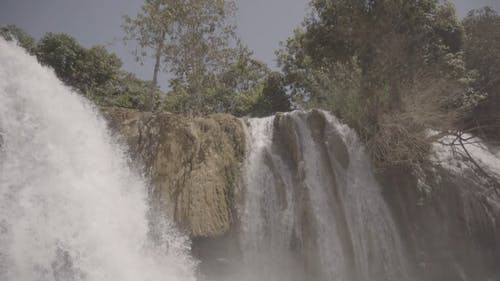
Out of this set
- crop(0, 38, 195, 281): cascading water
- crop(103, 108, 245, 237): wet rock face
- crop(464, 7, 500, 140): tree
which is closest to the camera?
crop(0, 38, 195, 281): cascading water

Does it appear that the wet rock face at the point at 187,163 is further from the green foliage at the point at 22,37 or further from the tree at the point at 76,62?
the green foliage at the point at 22,37

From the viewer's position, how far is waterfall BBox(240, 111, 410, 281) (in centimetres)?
770

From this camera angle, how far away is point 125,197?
22.4 feet

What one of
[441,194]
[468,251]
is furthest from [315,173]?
[468,251]

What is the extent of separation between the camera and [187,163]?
7.93 m

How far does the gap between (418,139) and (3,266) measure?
34.8 feet

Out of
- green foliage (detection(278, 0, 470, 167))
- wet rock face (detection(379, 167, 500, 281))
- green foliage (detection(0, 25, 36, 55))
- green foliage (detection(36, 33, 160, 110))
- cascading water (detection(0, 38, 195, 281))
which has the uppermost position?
green foliage (detection(0, 25, 36, 55))

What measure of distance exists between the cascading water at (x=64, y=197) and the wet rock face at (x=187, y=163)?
1.41 ft

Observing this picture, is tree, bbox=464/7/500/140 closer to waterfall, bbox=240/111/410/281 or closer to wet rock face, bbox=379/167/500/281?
wet rock face, bbox=379/167/500/281

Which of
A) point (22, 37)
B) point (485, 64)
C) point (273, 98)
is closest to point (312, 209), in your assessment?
point (485, 64)

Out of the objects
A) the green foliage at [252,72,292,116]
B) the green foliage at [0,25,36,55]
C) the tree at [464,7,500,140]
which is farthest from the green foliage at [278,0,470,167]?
the green foliage at [0,25,36,55]

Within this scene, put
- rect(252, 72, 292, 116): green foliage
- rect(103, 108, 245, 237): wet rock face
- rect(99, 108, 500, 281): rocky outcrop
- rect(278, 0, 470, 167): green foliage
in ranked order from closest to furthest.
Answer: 1. rect(103, 108, 245, 237): wet rock face
2. rect(99, 108, 500, 281): rocky outcrop
3. rect(278, 0, 470, 167): green foliage
4. rect(252, 72, 292, 116): green foliage

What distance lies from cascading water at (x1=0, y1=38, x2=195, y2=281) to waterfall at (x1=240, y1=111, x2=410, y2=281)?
2.22 m

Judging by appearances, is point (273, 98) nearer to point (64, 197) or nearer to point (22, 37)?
point (22, 37)
